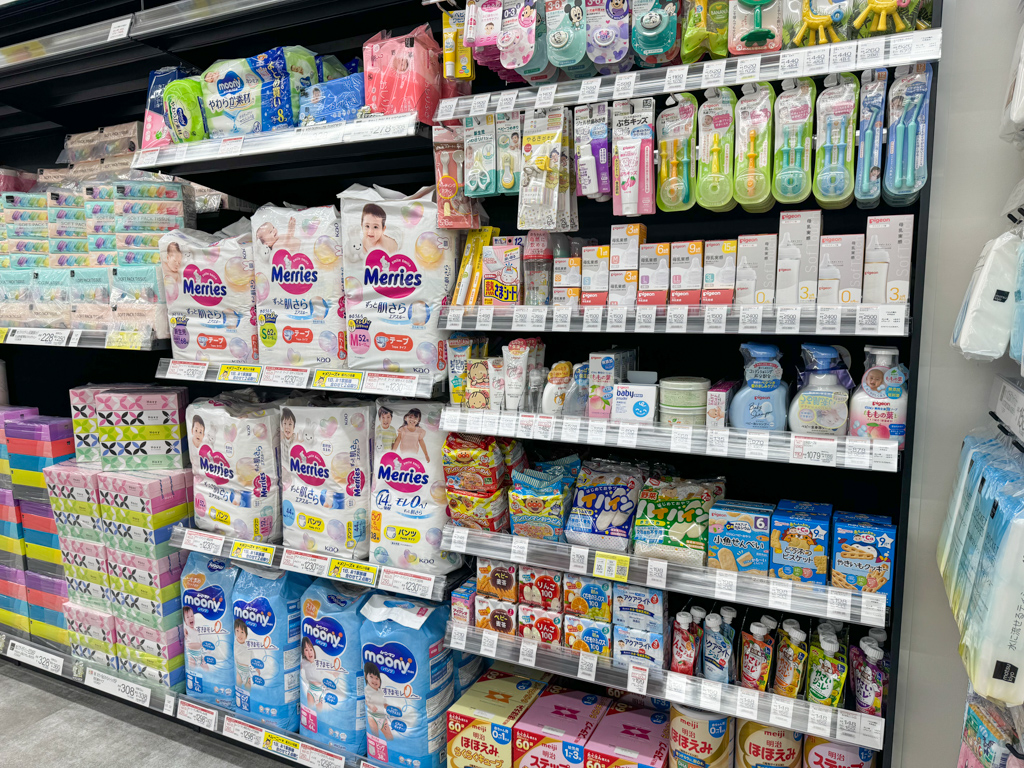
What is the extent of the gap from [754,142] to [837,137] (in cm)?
18

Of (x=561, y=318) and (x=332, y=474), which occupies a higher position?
(x=561, y=318)

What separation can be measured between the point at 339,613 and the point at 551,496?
0.87m

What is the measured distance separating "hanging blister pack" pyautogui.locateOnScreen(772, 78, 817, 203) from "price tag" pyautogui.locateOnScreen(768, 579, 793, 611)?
3.08 feet

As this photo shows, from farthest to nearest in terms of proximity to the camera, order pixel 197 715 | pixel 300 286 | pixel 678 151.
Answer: pixel 197 715, pixel 300 286, pixel 678 151

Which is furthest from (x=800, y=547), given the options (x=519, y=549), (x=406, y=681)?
(x=406, y=681)

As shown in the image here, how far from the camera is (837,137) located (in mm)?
1429

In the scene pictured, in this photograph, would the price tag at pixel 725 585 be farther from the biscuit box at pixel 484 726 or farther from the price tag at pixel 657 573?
the biscuit box at pixel 484 726

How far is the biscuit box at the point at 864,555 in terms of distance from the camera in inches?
58.4

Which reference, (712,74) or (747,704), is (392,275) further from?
(747,704)

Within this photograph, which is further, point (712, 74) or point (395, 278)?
point (395, 278)

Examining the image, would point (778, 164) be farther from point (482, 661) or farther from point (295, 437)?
point (482, 661)

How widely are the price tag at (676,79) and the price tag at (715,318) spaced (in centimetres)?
53

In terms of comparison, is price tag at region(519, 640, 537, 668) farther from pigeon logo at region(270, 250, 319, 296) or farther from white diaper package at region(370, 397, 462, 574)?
pigeon logo at region(270, 250, 319, 296)

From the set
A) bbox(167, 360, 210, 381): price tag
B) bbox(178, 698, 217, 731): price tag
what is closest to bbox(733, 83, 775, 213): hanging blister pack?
bbox(167, 360, 210, 381): price tag
